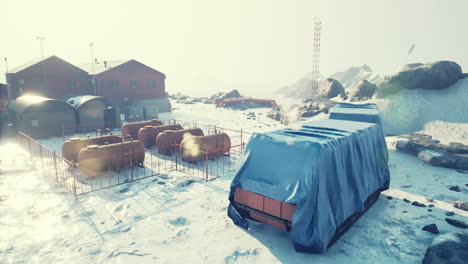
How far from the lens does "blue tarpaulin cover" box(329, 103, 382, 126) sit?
→ 1436 cm

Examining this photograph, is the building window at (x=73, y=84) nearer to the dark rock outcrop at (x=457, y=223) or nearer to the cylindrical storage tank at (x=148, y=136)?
the cylindrical storage tank at (x=148, y=136)

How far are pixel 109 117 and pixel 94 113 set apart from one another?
1.78m

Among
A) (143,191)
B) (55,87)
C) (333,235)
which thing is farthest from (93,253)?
(55,87)

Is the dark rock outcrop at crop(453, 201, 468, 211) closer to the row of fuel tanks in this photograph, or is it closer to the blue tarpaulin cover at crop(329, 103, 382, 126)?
the blue tarpaulin cover at crop(329, 103, 382, 126)

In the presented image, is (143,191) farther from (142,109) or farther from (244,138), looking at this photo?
(142,109)

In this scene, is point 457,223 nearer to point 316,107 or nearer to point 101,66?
point 316,107

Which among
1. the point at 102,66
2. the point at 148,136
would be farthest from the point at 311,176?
the point at 102,66

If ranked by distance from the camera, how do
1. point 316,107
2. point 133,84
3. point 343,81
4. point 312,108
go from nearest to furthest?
point 316,107
point 312,108
point 133,84
point 343,81

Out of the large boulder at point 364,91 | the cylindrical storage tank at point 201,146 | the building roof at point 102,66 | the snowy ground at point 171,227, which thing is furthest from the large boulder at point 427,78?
the building roof at point 102,66

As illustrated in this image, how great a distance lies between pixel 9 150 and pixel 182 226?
1624cm

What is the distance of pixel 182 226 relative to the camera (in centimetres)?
1031

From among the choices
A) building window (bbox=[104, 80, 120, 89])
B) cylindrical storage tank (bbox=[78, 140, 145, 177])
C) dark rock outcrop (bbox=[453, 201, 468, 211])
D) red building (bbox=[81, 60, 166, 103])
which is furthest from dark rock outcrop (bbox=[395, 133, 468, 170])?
building window (bbox=[104, 80, 120, 89])

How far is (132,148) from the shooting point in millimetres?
16109

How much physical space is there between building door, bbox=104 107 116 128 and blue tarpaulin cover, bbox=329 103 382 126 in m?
20.2
